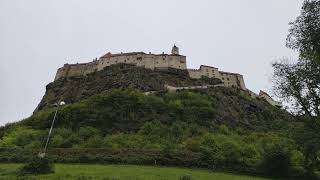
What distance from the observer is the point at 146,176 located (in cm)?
3509

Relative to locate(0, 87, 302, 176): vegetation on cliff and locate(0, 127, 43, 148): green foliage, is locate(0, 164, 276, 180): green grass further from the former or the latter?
locate(0, 127, 43, 148): green foliage

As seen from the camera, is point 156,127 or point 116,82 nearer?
point 156,127

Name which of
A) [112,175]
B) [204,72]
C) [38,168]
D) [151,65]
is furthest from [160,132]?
[204,72]

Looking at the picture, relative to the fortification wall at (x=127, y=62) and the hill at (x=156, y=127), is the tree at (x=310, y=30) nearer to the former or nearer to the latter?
the hill at (x=156, y=127)

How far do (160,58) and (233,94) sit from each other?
23452 millimetres

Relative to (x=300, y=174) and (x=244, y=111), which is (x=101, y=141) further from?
(x=244, y=111)

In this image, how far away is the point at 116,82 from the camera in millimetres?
105812

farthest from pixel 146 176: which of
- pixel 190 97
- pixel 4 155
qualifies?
pixel 190 97

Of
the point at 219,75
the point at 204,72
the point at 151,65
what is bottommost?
the point at 204,72

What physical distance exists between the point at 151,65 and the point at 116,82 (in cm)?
1291

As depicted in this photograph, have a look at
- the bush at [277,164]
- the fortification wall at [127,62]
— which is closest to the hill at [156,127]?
the bush at [277,164]

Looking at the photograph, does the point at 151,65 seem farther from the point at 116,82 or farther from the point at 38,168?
the point at 38,168

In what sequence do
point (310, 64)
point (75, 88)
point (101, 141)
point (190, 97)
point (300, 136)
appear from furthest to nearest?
point (75, 88) → point (190, 97) → point (101, 141) → point (300, 136) → point (310, 64)

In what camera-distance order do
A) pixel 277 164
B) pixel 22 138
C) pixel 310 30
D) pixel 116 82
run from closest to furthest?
1. pixel 310 30
2. pixel 277 164
3. pixel 22 138
4. pixel 116 82
